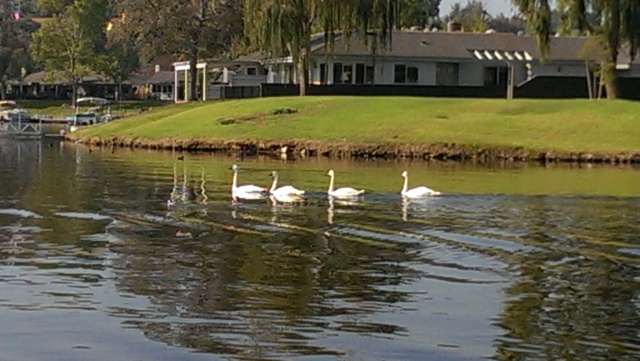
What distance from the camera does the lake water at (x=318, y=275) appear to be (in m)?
14.7

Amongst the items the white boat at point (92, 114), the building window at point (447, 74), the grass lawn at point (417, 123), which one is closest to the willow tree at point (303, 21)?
the grass lawn at point (417, 123)

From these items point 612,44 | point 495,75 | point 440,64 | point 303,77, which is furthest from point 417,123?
point 495,75

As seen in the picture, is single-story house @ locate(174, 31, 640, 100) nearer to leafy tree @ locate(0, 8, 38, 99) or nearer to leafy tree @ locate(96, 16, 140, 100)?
leafy tree @ locate(96, 16, 140, 100)

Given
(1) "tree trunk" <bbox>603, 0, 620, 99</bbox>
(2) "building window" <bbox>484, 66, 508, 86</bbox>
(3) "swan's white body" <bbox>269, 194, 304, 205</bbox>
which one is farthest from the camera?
(2) "building window" <bbox>484, 66, 508, 86</bbox>

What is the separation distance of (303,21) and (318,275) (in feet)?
176

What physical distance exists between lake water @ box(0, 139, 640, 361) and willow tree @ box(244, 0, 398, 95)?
3658 centimetres

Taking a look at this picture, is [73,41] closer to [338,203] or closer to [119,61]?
[119,61]

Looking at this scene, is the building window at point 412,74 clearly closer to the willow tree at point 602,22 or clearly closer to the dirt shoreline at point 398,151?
the willow tree at point 602,22

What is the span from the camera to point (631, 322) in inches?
627

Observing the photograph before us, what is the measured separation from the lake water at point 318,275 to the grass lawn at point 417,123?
2162 cm

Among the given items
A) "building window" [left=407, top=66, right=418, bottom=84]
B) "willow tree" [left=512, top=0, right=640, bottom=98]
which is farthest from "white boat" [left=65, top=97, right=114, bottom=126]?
"willow tree" [left=512, top=0, right=640, bottom=98]

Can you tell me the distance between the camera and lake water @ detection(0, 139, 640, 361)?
48.2 feet

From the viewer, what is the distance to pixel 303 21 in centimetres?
7175

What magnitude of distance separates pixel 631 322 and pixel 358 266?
551 cm
